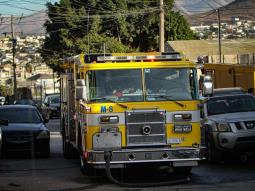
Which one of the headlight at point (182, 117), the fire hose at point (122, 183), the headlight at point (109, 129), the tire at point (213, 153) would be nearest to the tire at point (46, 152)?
the tire at point (213, 153)

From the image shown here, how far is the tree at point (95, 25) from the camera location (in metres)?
59.7

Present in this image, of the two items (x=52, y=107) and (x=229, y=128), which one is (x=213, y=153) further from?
(x=52, y=107)

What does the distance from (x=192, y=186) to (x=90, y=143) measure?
212cm

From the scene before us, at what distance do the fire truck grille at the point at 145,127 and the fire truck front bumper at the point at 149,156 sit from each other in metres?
0.20

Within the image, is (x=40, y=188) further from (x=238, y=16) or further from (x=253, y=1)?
(x=238, y=16)

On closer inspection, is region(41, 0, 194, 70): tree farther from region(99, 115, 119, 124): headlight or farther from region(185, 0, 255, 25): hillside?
region(99, 115, 119, 124): headlight

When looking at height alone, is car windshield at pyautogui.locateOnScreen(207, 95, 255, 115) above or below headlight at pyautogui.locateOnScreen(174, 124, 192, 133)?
above

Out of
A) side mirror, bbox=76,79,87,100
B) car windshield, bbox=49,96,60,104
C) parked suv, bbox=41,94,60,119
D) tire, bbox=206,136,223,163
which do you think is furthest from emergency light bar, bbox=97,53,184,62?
car windshield, bbox=49,96,60,104

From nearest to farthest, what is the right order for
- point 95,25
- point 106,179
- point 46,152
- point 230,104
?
point 106,179 → point 230,104 → point 46,152 → point 95,25

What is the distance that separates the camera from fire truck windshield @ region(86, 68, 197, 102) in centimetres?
1298

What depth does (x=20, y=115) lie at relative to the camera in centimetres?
2038

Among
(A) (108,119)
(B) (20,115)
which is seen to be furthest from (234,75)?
(A) (108,119)

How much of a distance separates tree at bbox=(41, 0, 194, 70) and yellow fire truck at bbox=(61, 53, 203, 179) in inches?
1765

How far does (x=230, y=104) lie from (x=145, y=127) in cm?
475
